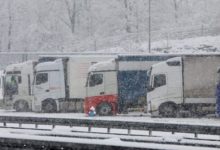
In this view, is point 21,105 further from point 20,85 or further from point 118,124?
point 118,124

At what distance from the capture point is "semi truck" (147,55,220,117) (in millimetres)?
24969

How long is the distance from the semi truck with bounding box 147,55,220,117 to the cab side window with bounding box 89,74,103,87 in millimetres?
2749

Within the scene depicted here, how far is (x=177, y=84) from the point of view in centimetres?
2522

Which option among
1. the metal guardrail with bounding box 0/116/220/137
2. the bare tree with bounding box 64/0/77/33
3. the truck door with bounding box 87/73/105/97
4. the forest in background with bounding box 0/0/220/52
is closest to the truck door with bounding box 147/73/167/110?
the truck door with bounding box 87/73/105/97

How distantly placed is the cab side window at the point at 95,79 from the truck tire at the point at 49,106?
3074 millimetres

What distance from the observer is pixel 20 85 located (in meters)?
31.4

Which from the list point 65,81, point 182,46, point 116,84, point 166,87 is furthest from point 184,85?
point 182,46

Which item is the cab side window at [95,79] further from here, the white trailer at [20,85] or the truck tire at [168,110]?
the white trailer at [20,85]

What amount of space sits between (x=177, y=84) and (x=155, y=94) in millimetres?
1056

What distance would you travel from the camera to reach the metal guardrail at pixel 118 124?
14641 mm

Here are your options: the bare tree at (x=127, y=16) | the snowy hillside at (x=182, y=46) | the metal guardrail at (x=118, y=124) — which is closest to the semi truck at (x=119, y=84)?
the metal guardrail at (x=118, y=124)

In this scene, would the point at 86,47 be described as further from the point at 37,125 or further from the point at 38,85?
the point at 37,125

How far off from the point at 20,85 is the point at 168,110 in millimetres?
9724

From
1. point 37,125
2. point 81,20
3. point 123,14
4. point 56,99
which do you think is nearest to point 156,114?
point 56,99
